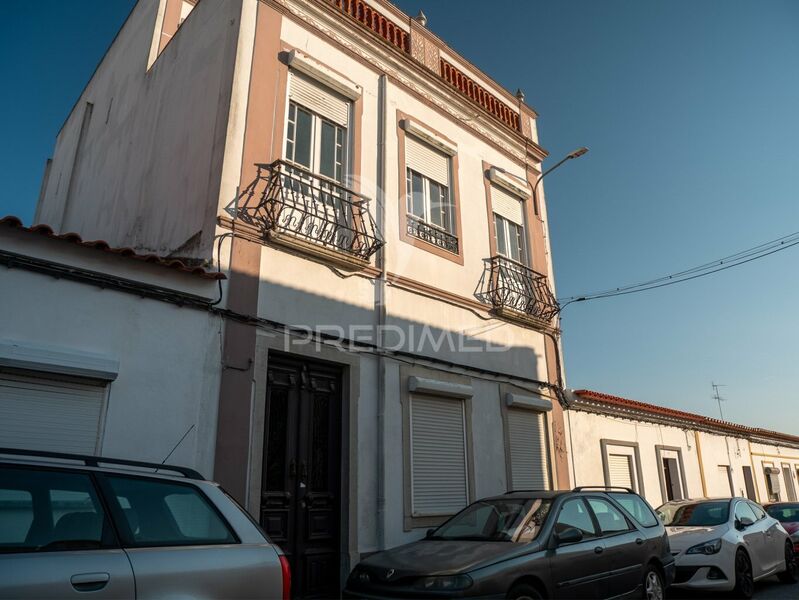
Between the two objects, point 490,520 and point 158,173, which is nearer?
point 490,520

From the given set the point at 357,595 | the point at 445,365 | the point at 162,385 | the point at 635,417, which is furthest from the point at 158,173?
the point at 635,417

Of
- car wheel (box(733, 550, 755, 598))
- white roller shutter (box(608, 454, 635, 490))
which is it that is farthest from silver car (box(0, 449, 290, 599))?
white roller shutter (box(608, 454, 635, 490))

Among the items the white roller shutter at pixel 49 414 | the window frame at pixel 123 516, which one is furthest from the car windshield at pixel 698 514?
the white roller shutter at pixel 49 414

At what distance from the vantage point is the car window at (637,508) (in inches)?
292

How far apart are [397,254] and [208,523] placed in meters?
6.27

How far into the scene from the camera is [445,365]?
9.66 m

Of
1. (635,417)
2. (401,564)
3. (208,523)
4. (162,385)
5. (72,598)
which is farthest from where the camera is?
(635,417)

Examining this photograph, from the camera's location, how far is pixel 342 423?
8164mm

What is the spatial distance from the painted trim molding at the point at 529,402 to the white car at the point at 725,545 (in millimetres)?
2566

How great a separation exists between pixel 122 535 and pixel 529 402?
8627mm

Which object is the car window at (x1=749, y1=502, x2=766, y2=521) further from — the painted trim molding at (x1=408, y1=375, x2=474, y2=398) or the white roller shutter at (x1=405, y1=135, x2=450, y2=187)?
the white roller shutter at (x1=405, y1=135, x2=450, y2=187)

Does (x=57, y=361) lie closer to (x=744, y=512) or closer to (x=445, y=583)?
(x=445, y=583)

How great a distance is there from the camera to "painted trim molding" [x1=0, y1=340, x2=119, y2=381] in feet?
17.8

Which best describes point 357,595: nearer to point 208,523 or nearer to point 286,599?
point 286,599
